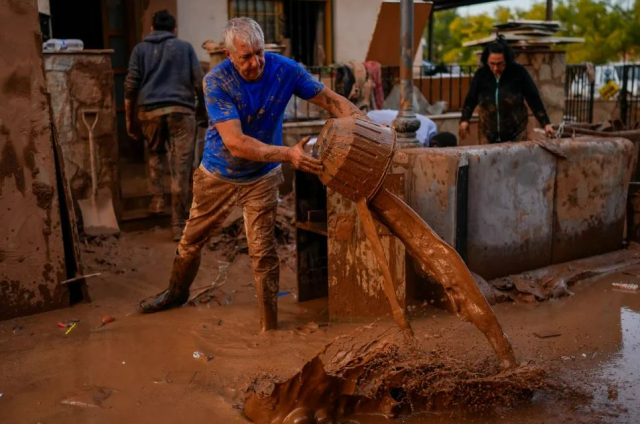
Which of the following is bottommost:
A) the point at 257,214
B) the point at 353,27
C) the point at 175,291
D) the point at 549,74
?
the point at 175,291

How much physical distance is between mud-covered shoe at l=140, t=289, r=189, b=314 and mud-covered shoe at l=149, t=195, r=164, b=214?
7.91ft

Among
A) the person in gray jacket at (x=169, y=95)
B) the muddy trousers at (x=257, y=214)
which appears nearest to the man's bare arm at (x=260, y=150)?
the muddy trousers at (x=257, y=214)

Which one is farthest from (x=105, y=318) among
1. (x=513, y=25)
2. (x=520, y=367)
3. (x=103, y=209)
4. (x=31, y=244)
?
(x=513, y=25)

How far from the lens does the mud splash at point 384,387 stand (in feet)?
11.7

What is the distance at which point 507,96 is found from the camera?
7.11 m

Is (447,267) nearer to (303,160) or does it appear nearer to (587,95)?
(303,160)

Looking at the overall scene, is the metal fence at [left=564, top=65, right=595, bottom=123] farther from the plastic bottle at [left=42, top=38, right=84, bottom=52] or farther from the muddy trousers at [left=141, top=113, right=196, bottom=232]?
the plastic bottle at [left=42, top=38, right=84, bottom=52]

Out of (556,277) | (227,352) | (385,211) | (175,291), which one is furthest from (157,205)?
(385,211)

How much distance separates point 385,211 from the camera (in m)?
3.81

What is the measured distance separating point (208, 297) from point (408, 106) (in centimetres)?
250

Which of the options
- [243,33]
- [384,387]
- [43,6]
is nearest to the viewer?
[384,387]

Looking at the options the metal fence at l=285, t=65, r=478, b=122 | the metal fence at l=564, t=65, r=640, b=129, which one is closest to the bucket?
the metal fence at l=285, t=65, r=478, b=122

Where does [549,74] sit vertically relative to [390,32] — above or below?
below

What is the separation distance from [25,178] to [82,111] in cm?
212
